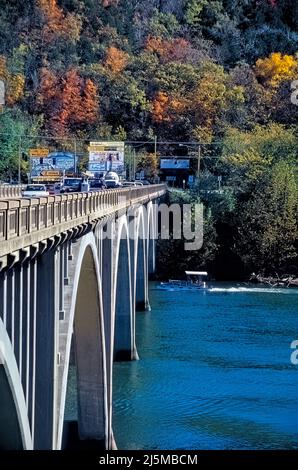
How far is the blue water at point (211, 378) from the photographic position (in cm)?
3400

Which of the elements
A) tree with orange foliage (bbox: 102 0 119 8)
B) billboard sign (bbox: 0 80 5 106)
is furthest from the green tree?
tree with orange foliage (bbox: 102 0 119 8)

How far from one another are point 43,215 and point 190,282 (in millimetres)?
52455

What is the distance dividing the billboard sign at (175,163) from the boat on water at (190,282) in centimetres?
3645

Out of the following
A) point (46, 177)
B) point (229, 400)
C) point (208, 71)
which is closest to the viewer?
point (229, 400)

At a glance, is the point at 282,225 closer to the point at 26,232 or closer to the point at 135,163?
the point at 135,163

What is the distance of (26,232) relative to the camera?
18422 mm

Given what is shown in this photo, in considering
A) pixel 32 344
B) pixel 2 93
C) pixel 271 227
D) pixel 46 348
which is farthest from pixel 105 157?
pixel 32 344

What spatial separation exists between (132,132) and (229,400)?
84.4 m

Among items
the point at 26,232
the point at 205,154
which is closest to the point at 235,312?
the point at 26,232

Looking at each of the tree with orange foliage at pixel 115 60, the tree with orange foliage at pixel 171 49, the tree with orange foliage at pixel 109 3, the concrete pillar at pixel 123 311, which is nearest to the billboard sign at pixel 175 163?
the tree with orange foliage at pixel 115 60

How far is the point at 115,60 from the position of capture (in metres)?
132

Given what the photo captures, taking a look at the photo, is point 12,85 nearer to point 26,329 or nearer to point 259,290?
point 259,290

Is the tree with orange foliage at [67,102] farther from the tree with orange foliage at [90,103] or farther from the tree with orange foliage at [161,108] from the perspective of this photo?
the tree with orange foliage at [161,108]

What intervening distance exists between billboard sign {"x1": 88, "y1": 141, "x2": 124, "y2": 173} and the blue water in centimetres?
2904
